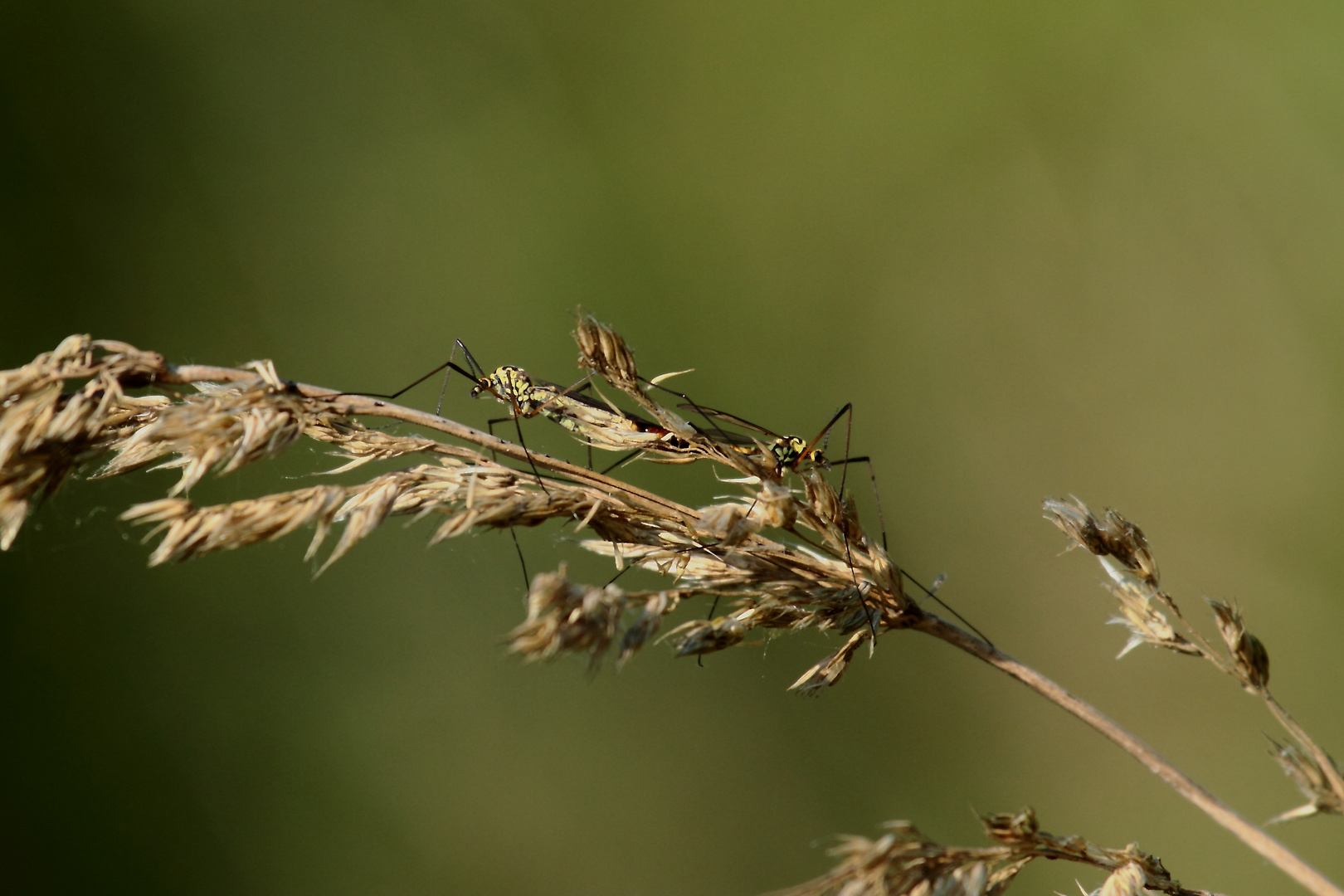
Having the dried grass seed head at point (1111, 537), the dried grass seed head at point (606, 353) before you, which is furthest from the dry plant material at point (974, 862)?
the dried grass seed head at point (606, 353)

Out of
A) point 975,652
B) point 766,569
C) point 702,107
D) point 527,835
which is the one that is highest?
point 702,107

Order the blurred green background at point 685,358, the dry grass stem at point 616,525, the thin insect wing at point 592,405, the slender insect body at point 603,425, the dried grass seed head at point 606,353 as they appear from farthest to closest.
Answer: the blurred green background at point 685,358 → the thin insect wing at point 592,405 → the slender insect body at point 603,425 → the dried grass seed head at point 606,353 → the dry grass stem at point 616,525

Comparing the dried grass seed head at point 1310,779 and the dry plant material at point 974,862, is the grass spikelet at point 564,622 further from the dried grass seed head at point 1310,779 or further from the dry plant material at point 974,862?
the dried grass seed head at point 1310,779

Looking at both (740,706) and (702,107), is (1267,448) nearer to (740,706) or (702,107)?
(740,706)

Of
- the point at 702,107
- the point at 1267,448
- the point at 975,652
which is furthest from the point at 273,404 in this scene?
the point at 1267,448

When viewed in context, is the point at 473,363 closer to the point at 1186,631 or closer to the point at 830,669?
the point at 830,669
